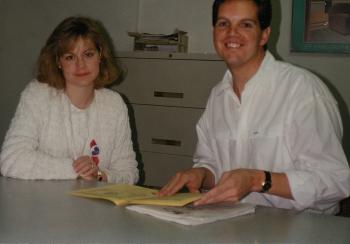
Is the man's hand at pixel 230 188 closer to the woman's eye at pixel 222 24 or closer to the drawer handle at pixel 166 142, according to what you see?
the woman's eye at pixel 222 24

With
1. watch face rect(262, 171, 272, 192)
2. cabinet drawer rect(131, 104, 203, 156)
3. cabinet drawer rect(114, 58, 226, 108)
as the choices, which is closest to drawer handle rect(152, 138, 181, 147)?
cabinet drawer rect(131, 104, 203, 156)

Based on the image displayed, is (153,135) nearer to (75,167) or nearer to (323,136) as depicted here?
(75,167)

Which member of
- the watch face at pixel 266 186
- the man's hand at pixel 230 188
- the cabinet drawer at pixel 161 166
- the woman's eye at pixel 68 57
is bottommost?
the cabinet drawer at pixel 161 166

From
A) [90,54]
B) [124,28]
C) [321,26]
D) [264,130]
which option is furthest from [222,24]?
[124,28]

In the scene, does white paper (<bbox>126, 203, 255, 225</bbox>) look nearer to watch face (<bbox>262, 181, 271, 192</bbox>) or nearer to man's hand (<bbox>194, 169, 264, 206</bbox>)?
man's hand (<bbox>194, 169, 264, 206</bbox>)

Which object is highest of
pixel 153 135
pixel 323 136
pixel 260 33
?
pixel 260 33

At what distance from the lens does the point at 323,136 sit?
4.30 feet

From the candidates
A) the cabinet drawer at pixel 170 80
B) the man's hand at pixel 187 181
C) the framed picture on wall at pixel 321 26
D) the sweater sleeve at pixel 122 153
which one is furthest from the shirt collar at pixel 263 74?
the framed picture on wall at pixel 321 26

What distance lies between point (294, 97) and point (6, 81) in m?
2.93

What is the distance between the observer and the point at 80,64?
5.97ft

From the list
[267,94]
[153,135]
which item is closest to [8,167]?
[267,94]

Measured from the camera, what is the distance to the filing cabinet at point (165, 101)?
2.73 metres

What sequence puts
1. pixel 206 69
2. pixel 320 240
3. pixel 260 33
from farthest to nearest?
pixel 206 69 → pixel 260 33 → pixel 320 240

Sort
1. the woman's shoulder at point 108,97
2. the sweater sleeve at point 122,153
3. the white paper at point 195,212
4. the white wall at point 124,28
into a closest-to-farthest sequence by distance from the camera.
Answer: the white paper at point 195,212, the sweater sleeve at point 122,153, the woman's shoulder at point 108,97, the white wall at point 124,28
